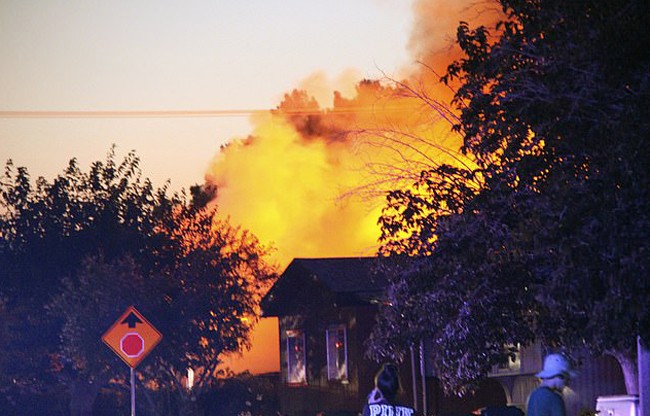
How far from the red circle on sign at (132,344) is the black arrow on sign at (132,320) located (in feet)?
0.54

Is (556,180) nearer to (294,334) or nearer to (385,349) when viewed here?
(385,349)

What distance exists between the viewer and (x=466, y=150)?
65.3 ft

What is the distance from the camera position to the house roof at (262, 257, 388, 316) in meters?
38.3

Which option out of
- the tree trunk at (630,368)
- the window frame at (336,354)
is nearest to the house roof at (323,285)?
the window frame at (336,354)

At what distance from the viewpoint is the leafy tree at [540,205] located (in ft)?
52.6

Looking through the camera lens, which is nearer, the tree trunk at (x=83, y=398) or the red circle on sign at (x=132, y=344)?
the red circle on sign at (x=132, y=344)

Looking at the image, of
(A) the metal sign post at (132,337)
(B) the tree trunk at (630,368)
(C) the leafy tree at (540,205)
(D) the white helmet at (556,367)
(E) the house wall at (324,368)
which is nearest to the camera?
(D) the white helmet at (556,367)

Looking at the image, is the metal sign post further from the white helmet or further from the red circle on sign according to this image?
the white helmet

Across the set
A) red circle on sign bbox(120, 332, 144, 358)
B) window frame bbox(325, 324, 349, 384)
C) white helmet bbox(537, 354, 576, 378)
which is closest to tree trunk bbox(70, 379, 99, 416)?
window frame bbox(325, 324, 349, 384)

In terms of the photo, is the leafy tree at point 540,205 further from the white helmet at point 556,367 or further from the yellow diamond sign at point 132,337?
the white helmet at point 556,367

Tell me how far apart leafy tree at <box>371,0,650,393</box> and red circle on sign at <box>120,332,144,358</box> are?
13.0 feet

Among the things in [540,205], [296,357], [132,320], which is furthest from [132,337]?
[296,357]

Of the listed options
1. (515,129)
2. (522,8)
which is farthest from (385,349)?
(522,8)

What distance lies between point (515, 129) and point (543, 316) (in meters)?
2.87
